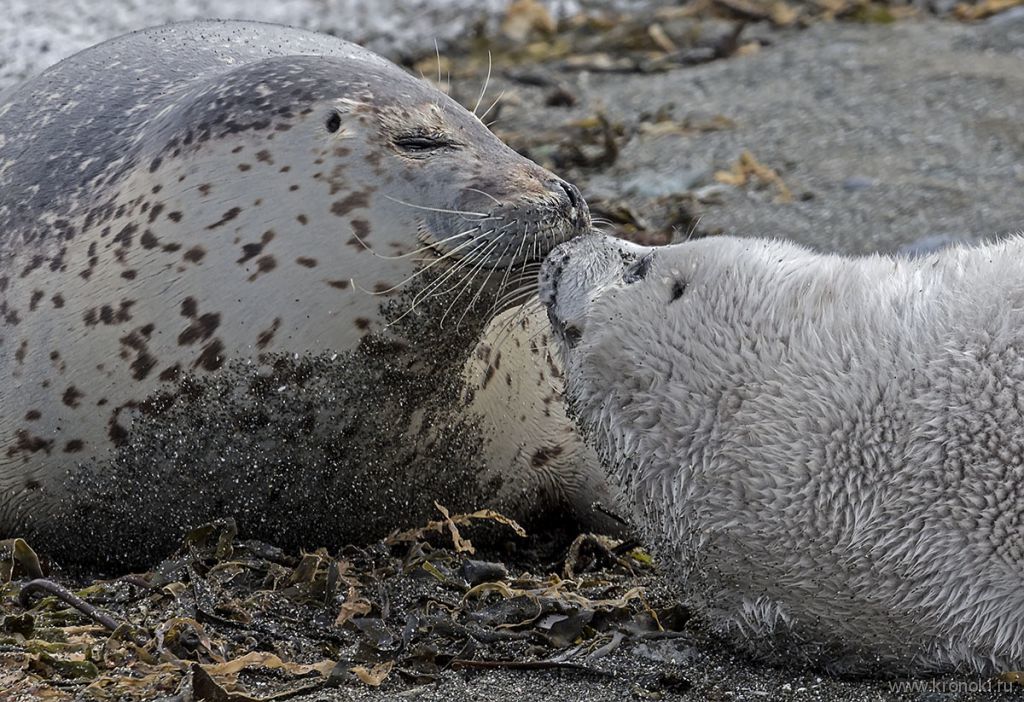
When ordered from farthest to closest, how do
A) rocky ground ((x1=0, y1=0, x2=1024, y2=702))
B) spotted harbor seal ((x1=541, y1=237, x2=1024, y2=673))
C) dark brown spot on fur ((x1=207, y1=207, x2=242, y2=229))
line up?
1. dark brown spot on fur ((x1=207, y1=207, x2=242, y2=229))
2. rocky ground ((x1=0, y1=0, x2=1024, y2=702))
3. spotted harbor seal ((x1=541, y1=237, x2=1024, y2=673))

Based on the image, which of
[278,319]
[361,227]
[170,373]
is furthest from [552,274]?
[170,373]

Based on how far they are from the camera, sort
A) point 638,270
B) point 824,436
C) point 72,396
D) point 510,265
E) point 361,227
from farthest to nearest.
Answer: point 72,396 → point 361,227 → point 510,265 → point 638,270 → point 824,436

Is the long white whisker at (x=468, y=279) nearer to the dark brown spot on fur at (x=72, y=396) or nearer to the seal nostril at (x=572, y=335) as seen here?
the seal nostril at (x=572, y=335)

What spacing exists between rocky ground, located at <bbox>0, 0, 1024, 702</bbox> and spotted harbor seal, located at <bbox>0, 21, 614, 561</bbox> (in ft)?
0.49

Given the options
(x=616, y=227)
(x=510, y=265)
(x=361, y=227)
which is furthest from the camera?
(x=616, y=227)

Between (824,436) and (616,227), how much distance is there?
121 inches

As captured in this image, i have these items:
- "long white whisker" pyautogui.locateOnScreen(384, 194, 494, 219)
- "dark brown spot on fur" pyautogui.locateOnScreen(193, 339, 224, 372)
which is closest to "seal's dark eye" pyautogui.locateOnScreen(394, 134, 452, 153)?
"long white whisker" pyautogui.locateOnScreen(384, 194, 494, 219)

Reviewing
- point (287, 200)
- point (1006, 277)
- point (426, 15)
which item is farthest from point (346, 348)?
point (426, 15)

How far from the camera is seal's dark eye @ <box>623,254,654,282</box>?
3529 millimetres

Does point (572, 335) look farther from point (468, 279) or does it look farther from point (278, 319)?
point (278, 319)

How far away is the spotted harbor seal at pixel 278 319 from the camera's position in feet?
12.6

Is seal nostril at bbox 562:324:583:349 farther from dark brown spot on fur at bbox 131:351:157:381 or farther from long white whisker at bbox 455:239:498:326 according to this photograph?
dark brown spot on fur at bbox 131:351:157:381

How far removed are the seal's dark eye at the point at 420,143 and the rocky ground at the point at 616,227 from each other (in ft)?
1.21

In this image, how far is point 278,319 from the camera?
385cm
